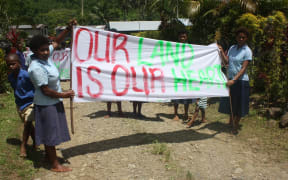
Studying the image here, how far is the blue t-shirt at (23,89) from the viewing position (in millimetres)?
3963

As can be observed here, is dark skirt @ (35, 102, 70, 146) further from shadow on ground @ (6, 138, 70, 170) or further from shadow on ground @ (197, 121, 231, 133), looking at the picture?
shadow on ground @ (197, 121, 231, 133)

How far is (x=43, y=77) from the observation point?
11.2 ft

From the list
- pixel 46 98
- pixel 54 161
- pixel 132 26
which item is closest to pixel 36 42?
pixel 46 98

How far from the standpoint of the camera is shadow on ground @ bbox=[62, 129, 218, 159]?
4594 mm

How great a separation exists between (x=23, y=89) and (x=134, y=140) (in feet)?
6.70

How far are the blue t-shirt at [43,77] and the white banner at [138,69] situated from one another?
1.77 ft

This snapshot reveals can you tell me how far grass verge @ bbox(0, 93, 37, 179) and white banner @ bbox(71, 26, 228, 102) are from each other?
3.87 ft

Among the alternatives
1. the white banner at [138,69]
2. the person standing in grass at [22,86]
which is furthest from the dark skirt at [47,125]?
Answer: the white banner at [138,69]

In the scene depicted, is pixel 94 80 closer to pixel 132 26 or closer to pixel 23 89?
pixel 23 89

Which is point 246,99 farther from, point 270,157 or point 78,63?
point 78,63

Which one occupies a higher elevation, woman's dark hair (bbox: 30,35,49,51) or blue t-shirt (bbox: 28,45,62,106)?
woman's dark hair (bbox: 30,35,49,51)

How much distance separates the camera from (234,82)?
4957 mm

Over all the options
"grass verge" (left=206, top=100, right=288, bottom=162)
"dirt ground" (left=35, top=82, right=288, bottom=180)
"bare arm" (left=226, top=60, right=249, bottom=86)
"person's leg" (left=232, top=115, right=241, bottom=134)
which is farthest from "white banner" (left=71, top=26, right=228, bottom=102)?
"grass verge" (left=206, top=100, right=288, bottom=162)

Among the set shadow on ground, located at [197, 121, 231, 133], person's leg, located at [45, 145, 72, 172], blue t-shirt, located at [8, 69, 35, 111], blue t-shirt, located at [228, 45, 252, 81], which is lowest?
shadow on ground, located at [197, 121, 231, 133]
